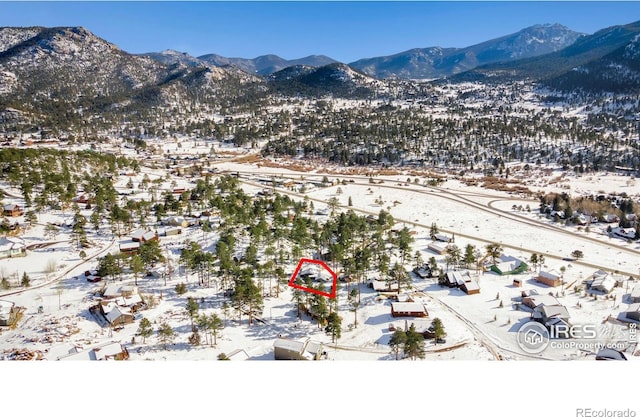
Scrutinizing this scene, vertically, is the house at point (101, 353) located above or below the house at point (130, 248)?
below

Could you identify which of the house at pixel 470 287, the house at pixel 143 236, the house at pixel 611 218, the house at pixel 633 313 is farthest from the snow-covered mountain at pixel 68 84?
the house at pixel 633 313

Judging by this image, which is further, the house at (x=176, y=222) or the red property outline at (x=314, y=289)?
the house at (x=176, y=222)

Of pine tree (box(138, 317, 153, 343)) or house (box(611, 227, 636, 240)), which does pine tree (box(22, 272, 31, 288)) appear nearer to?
pine tree (box(138, 317, 153, 343))

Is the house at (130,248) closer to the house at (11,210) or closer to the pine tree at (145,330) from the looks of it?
the pine tree at (145,330)

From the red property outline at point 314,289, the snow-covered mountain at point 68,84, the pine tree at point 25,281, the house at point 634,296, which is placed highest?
the snow-covered mountain at point 68,84

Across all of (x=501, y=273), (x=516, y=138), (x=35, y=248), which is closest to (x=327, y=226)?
(x=501, y=273)

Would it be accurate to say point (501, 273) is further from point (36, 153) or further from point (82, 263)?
point (36, 153)

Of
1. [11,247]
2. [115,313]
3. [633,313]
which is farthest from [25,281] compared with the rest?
[633,313]
